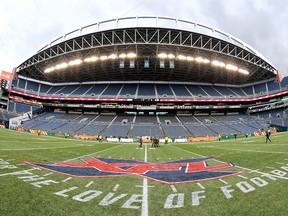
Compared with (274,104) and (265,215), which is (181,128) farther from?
(265,215)

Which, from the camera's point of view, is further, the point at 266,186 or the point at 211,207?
the point at 266,186

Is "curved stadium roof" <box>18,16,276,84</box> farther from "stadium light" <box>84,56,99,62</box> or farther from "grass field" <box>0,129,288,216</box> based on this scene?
"grass field" <box>0,129,288,216</box>

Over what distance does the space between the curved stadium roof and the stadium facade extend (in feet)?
0.75

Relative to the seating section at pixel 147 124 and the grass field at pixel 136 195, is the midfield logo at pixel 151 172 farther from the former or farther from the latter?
the seating section at pixel 147 124

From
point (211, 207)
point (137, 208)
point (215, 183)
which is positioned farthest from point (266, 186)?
point (137, 208)

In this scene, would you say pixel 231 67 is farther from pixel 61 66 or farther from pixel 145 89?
pixel 61 66

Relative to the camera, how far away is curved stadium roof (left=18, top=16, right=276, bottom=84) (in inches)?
1544

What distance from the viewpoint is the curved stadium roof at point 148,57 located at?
39219 mm

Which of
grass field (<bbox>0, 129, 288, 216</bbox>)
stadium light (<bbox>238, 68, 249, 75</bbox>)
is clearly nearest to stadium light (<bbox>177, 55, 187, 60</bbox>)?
stadium light (<bbox>238, 68, 249, 75</bbox>)

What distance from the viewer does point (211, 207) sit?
Result: 3.80 m

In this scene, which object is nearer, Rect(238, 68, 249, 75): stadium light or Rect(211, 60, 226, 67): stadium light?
Rect(211, 60, 226, 67): stadium light

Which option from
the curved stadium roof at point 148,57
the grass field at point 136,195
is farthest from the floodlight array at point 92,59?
the grass field at point 136,195

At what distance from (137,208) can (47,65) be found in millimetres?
58233

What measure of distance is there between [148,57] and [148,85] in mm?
15986
